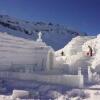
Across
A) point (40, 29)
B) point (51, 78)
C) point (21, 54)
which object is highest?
point (40, 29)

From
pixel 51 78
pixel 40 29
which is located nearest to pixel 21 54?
pixel 51 78

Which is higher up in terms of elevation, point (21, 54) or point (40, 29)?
point (40, 29)

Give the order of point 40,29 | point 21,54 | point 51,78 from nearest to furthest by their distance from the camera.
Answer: point 51,78, point 21,54, point 40,29

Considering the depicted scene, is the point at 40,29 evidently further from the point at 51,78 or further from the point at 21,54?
the point at 51,78

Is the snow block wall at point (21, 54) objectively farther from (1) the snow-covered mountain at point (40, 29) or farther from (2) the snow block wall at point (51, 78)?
(1) the snow-covered mountain at point (40, 29)

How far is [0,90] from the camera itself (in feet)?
109

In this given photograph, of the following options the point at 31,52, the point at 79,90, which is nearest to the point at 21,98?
the point at 79,90

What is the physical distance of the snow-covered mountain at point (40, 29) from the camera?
81312 mm

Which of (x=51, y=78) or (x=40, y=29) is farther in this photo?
(x=40, y=29)

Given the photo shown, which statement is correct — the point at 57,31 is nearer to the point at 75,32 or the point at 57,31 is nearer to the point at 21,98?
the point at 75,32

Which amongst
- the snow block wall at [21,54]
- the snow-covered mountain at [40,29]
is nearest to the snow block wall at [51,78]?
the snow block wall at [21,54]

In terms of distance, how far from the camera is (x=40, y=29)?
302ft

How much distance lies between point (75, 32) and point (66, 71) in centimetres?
5541

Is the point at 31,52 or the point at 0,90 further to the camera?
the point at 31,52
